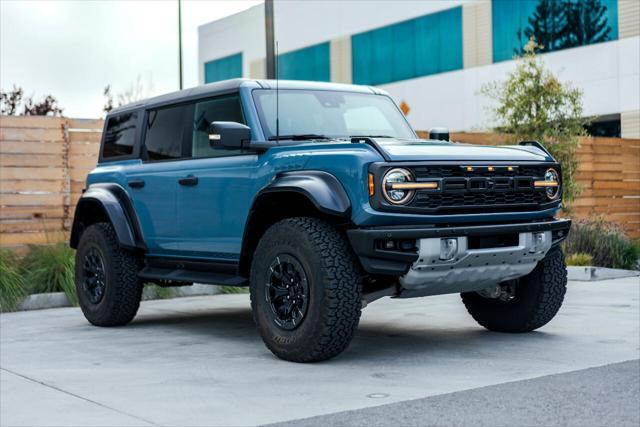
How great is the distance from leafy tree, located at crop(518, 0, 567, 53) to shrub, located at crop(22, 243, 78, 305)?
804 inches

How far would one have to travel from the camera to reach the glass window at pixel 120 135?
924cm

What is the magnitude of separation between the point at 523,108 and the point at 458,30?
54.8 feet

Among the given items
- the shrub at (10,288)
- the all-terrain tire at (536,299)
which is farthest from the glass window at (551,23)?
the all-terrain tire at (536,299)

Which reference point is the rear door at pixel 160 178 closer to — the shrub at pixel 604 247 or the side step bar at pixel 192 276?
the side step bar at pixel 192 276

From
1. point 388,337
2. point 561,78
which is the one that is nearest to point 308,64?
point 561,78

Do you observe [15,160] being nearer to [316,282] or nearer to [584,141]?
[316,282]

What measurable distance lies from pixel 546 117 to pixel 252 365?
35.7 feet

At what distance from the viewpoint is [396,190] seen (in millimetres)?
6395

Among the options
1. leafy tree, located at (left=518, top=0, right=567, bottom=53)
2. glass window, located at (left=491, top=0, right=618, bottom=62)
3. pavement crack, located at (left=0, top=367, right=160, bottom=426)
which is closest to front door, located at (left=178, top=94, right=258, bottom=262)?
pavement crack, located at (left=0, top=367, right=160, bottom=426)

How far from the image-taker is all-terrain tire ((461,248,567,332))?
24.9 feet

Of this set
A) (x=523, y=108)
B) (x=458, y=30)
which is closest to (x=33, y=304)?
(x=523, y=108)

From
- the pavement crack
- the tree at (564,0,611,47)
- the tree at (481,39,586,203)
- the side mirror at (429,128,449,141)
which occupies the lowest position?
the pavement crack

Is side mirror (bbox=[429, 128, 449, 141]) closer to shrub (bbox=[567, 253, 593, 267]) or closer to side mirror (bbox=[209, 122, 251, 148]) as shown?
side mirror (bbox=[209, 122, 251, 148])

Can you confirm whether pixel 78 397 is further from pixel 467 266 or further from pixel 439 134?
pixel 439 134
